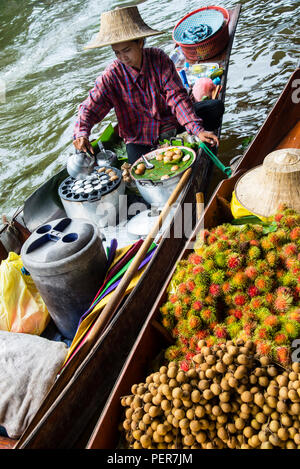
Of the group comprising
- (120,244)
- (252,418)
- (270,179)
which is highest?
(270,179)

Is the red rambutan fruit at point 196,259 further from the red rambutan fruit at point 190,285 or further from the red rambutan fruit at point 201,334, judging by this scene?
the red rambutan fruit at point 201,334

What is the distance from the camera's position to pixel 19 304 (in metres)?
2.20

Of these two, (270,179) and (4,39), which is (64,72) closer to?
(4,39)

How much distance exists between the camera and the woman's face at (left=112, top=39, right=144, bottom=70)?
8.86 ft

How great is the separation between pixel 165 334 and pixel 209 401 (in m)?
0.50

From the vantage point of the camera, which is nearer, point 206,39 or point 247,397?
point 247,397

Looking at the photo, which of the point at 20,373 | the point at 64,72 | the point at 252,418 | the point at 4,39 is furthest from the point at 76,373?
the point at 4,39

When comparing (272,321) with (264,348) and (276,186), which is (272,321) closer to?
(264,348)

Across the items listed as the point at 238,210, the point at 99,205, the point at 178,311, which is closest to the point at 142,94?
the point at 99,205

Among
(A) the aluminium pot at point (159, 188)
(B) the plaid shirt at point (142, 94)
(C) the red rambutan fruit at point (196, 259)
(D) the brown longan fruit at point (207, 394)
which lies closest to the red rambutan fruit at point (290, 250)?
(C) the red rambutan fruit at point (196, 259)

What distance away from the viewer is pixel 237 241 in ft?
5.41

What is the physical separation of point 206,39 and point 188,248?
12.8 feet

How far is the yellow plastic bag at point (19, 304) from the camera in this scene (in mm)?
2135

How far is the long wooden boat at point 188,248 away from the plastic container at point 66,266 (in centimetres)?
54
